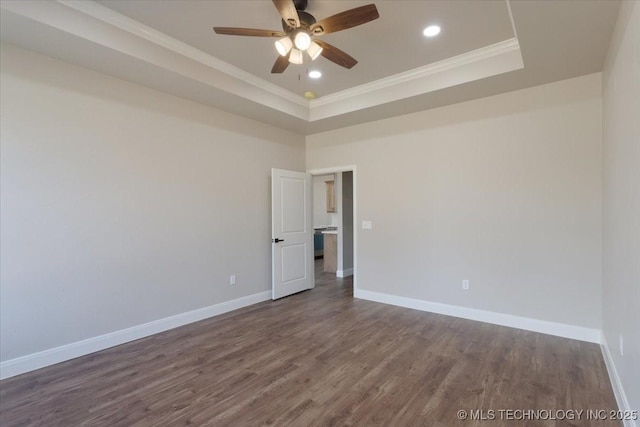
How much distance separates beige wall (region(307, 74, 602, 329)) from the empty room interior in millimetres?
23

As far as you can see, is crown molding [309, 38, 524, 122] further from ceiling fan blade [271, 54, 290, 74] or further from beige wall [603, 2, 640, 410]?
ceiling fan blade [271, 54, 290, 74]

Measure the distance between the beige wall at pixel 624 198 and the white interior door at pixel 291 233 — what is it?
3.84 meters

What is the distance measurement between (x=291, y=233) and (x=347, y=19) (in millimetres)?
3472

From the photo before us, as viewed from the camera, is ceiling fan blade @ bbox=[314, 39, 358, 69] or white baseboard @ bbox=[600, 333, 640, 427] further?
ceiling fan blade @ bbox=[314, 39, 358, 69]

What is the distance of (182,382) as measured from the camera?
8.32 ft

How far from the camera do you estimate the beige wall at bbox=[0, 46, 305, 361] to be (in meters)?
2.67

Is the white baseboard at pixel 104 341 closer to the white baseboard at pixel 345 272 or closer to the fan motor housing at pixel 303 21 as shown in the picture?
the white baseboard at pixel 345 272

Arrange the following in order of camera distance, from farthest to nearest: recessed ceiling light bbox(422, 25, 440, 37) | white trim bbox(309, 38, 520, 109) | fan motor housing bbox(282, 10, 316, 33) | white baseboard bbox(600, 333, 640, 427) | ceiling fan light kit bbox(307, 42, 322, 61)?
1. white trim bbox(309, 38, 520, 109)
2. recessed ceiling light bbox(422, 25, 440, 37)
3. ceiling fan light kit bbox(307, 42, 322, 61)
4. fan motor housing bbox(282, 10, 316, 33)
5. white baseboard bbox(600, 333, 640, 427)

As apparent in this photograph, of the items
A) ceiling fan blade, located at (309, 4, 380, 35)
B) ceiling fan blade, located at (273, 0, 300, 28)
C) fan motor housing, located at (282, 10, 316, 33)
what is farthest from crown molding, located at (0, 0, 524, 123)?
ceiling fan blade, located at (309, 4, 380, 35)

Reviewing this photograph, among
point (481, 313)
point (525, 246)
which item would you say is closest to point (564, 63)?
point (525, 246)

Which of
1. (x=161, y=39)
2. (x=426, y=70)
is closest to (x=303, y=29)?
(x=161, y=39)

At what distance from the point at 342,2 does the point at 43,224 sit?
128 inches

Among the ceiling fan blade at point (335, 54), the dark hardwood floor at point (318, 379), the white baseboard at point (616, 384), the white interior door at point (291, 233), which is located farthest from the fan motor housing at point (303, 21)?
the white baseboard at point (616, 384)

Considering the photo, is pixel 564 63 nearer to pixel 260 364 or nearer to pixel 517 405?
pixel 517 405
